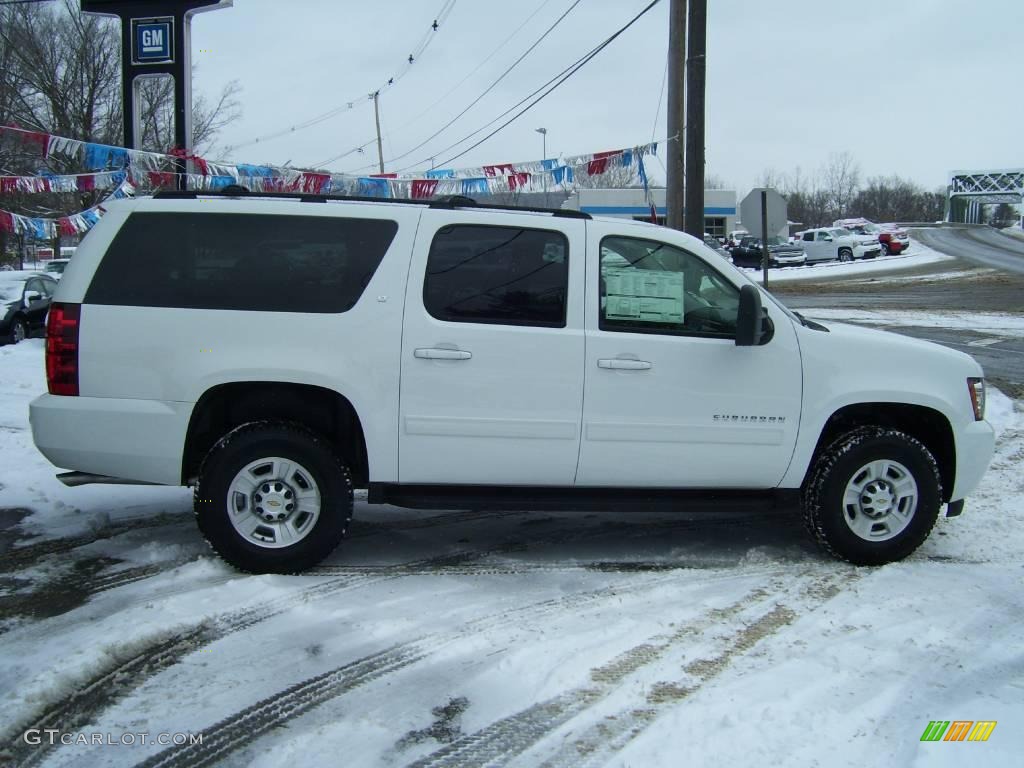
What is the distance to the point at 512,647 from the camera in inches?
154

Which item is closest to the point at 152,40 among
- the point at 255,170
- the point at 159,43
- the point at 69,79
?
the point at 159,43

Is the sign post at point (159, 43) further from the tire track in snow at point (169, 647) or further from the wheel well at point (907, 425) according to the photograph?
the wheel well at point (907, 425)

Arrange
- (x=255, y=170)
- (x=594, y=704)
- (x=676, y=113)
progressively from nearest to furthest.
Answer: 1. (x=594, y=704)
2. (x=255, y=170)
3. (x=676, y=113)

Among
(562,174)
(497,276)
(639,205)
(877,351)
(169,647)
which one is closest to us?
(169,647)

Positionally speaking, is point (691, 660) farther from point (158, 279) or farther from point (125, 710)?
point (158, 279)

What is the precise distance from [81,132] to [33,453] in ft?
79.7

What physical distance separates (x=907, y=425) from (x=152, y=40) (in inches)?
391

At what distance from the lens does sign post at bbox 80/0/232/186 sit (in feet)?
35.5

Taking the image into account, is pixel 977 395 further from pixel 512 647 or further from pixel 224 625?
pixel 224 625

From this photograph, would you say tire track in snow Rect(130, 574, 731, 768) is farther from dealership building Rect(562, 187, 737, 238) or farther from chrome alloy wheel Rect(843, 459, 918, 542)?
dealership building Rect(562, 187, 737, 238)

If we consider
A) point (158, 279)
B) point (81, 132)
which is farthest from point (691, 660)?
point (81, 132)

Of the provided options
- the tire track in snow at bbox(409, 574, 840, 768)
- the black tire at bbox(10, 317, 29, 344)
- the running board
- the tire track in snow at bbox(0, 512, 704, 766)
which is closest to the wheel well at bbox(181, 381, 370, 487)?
the running board

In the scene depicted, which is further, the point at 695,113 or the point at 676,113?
the point at 676,113

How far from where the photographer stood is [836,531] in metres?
4.97
